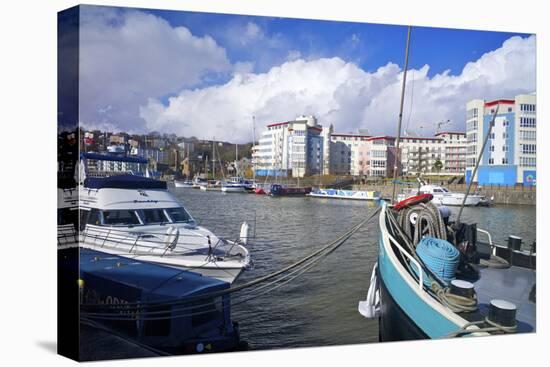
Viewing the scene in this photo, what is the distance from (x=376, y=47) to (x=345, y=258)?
2.47m

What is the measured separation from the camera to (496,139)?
7031 mm

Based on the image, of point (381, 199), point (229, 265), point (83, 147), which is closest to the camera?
point (83, 147)

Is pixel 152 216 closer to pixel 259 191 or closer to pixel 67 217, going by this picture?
pixel 67 217

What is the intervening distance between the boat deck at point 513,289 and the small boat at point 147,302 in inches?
125

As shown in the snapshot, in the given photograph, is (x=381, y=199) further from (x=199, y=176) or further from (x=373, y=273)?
(x=199, y=176)

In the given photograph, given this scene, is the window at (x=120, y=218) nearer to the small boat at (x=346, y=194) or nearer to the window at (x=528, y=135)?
the small boat at (x=346, y=194)

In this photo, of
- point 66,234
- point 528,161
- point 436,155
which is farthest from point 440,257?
point 66,234

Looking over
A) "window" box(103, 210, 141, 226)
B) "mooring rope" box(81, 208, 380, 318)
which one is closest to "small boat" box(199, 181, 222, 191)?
"window" box(103, 210, 141, 226)

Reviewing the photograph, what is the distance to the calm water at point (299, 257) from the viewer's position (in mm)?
5996

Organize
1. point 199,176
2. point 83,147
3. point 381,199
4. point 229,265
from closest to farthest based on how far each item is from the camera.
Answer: point 83,147, point 229,265, point 199,176, point 381,199

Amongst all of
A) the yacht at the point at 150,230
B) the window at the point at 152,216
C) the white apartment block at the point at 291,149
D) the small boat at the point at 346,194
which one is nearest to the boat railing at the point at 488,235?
the small boat at the point at 346,194

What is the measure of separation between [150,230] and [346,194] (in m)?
2.44

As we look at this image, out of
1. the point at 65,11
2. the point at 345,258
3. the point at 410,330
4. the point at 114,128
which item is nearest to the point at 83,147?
the point at 114,128

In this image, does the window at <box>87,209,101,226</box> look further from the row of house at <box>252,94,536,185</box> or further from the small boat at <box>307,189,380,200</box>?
the small boat at <box>307,189,380,200</box>
